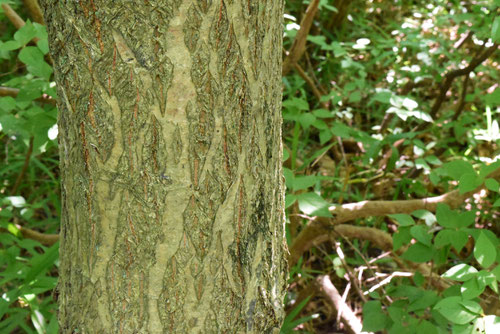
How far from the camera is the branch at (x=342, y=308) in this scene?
1.99m

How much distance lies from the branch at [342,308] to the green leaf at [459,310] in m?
0.69

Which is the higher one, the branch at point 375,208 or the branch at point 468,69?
the branch at point 468,69

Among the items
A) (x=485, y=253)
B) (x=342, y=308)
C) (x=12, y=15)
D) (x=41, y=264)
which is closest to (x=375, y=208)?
A: (x=342, y=308)

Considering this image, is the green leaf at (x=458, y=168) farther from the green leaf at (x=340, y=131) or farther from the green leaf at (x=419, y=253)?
the green leaf at (x=340, y=131)

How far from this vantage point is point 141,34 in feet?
2.85

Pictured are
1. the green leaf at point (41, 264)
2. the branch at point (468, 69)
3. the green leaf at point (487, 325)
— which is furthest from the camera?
the branch at point (468, 69)

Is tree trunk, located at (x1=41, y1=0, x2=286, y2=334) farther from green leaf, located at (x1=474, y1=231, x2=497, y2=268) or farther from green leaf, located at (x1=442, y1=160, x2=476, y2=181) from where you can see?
green leaf, located at (x1=442, y1=160, x2=476, y2=181)

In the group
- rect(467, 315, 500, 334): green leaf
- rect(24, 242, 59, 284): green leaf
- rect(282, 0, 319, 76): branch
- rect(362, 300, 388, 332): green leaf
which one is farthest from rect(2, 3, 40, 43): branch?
rect(467, 315, 500, 334): green leaf

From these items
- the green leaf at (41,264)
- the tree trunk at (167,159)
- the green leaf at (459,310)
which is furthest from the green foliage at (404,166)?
the green leaf at (41,264)

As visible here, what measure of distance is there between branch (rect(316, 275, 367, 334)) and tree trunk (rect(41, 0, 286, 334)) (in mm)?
1001

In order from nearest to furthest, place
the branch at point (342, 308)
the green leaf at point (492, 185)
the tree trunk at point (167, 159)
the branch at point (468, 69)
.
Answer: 1. the tree trunk at point (167, 159)
2. the green leaf at point (492, 185)
3. the branch at point (342, 308)
4. the branch at point (468, 69)

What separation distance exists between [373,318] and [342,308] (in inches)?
13.4

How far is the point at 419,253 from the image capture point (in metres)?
1.70

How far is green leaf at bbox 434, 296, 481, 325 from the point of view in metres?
1.27
